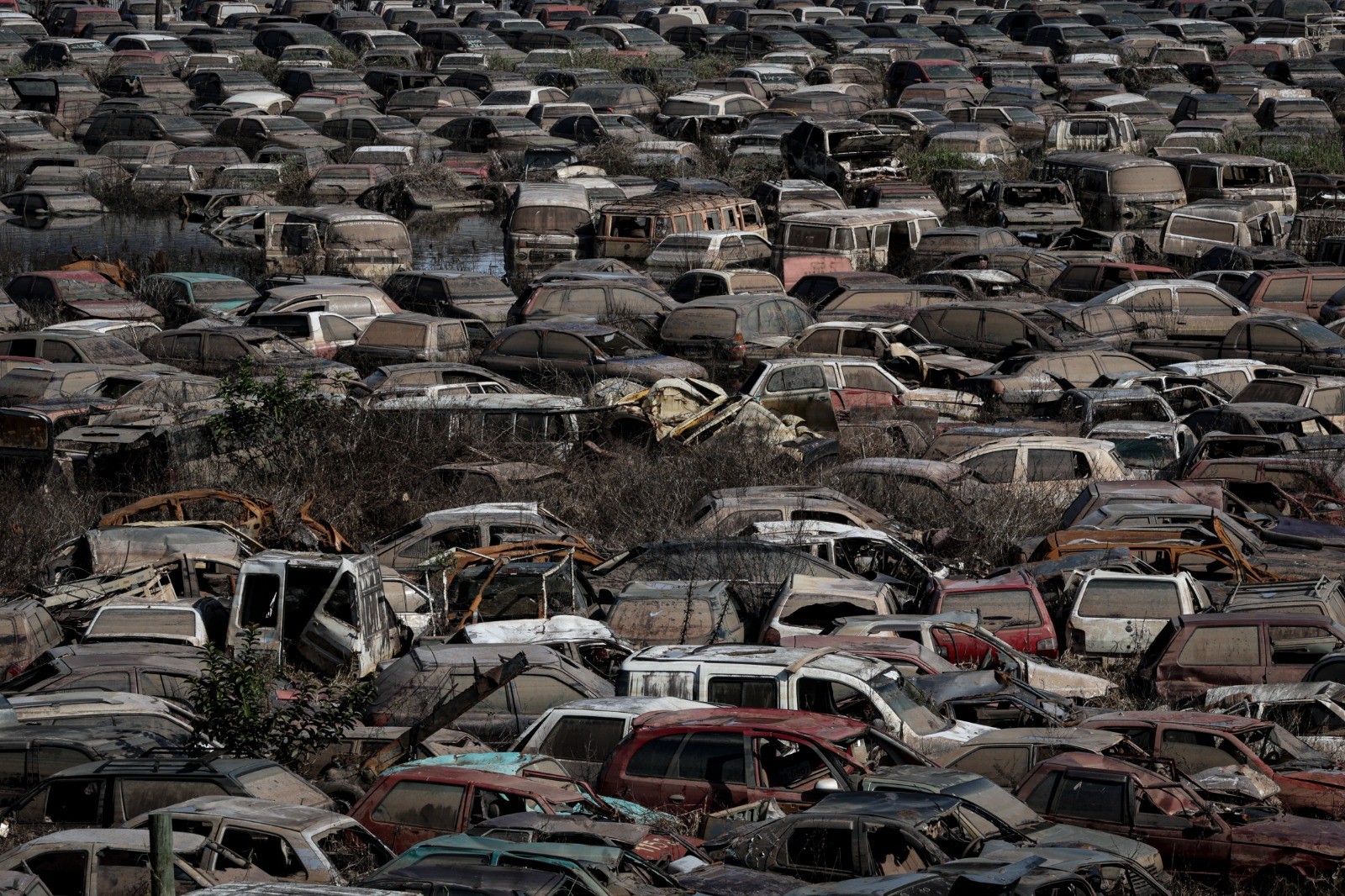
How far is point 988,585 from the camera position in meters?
14.3

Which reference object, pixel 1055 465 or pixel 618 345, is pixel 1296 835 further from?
pixel 618 345

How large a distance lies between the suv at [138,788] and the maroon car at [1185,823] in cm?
434

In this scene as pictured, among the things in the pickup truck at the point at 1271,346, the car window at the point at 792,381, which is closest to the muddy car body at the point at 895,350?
the car window at the point at 792,381

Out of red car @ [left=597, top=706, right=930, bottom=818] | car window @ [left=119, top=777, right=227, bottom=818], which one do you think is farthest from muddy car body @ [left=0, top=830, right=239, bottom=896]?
red car @ [left=597, top=706, right=930, bottom=818]

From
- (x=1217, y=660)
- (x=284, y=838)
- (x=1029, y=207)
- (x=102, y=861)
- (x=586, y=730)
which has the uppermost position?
(x=284, y=838)

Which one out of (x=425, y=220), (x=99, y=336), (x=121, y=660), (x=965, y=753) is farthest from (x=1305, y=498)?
(x=425, y=220)

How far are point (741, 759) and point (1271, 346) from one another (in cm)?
1454

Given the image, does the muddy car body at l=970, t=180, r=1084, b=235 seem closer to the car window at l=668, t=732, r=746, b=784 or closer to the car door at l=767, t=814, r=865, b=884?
the car window at l=668, t=732, r=746, b=784

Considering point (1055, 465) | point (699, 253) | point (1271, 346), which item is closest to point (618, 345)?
point (699, 253)

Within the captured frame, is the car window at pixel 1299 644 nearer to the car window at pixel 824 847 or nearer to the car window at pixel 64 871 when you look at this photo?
the car window at pixel 824 847

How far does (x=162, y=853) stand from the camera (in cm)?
752

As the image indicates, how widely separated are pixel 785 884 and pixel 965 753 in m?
2.57

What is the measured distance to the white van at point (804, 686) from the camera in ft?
37.2

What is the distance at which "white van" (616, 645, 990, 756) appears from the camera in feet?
37.2
